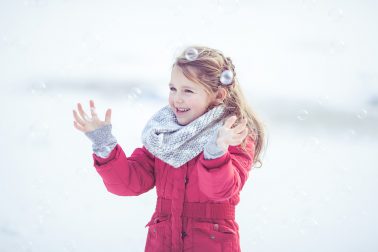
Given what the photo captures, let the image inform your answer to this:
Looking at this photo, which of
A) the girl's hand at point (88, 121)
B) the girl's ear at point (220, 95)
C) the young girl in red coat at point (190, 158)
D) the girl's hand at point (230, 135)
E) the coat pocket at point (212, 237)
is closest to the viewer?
the girl's hand at point (230, 135)

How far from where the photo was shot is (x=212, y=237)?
2570mm

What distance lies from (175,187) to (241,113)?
0.62 metres

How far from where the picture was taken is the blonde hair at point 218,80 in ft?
9.41

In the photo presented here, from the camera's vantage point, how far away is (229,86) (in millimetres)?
→ 3035

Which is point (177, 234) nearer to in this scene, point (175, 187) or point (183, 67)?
point (175, 187)

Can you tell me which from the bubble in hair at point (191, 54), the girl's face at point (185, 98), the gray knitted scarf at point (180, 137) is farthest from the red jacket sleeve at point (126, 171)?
the bubble in hair at point (191, 54)

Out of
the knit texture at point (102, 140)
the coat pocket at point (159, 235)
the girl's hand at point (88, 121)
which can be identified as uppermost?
the girl's hand at point (88, 121)

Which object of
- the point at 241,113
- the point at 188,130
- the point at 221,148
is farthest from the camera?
the point at 241,113

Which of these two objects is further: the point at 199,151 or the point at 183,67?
the point at 183,67

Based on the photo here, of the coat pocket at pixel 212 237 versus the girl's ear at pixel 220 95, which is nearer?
the coat pocket at pixel 212 237

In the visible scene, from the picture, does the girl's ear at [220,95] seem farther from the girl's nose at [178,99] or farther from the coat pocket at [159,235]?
the coat pocket at [159,235]

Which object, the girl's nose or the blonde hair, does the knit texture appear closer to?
the girl's nose

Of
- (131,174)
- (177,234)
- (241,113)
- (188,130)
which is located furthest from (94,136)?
(241,113)

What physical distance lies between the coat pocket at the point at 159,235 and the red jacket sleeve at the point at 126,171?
22cm
